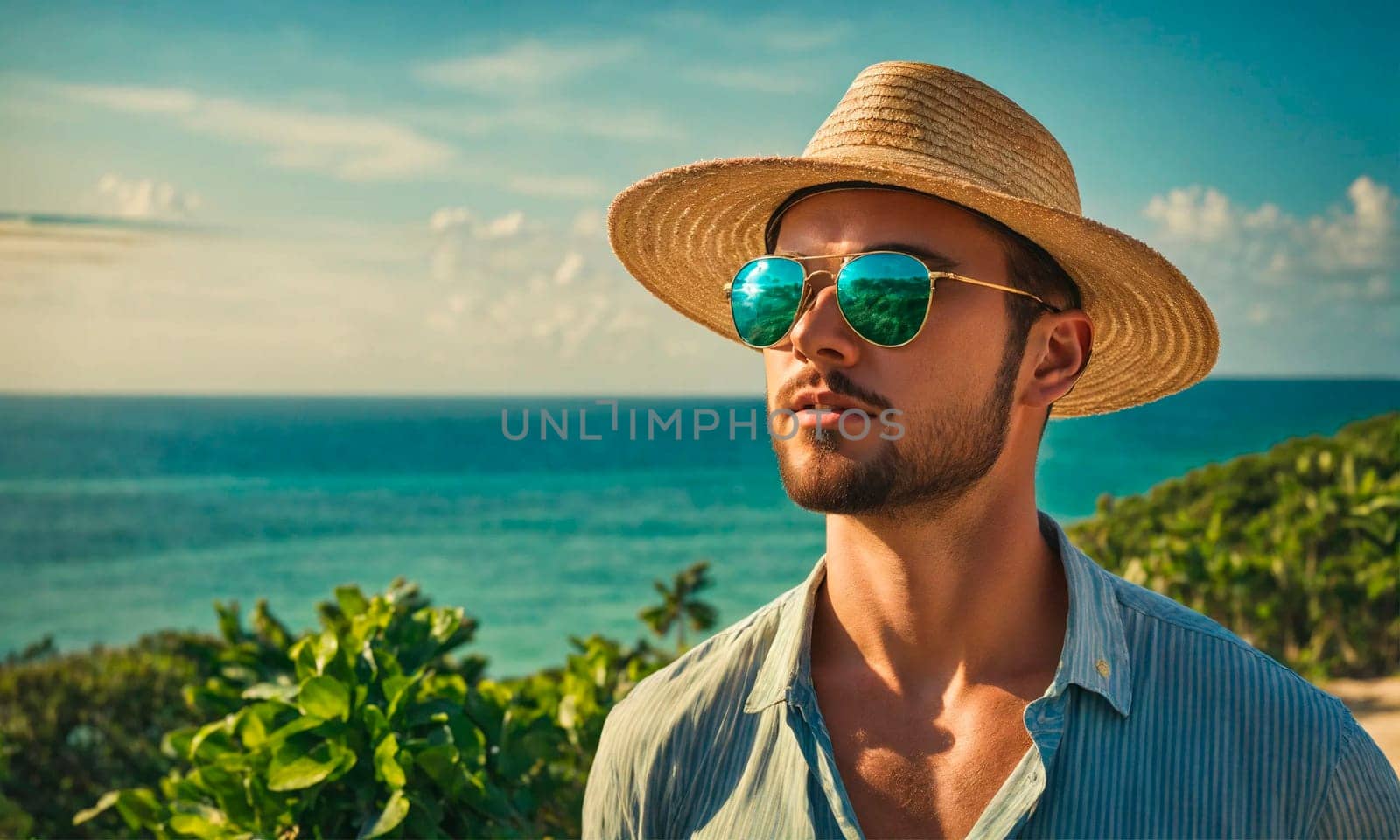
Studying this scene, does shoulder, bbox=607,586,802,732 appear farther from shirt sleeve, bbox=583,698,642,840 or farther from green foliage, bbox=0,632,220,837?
green foliage, bbox=0,632,220,837

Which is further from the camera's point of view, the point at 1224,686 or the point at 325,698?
the point at 325,698

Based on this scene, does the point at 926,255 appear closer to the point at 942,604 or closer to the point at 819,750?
the point at 942,604

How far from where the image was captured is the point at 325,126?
242ft

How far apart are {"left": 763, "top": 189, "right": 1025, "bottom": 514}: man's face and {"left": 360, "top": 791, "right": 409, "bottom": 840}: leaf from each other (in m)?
1.23

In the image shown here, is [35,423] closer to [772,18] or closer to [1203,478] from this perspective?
[772,18]

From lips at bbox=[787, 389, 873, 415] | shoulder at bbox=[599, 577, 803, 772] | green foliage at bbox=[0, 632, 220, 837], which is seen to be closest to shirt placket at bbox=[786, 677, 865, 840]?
shoulder at bbox=[599, 577, 803, 772]

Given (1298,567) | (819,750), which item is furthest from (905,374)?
(1298,567)

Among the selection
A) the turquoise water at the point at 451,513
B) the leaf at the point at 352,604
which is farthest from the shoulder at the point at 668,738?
the turquoise water at the point at 451,513

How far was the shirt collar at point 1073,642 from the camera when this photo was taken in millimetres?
2104

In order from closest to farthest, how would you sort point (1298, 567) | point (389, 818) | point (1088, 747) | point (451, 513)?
point (1088, 747), point (389, 818), point (1298, 567), point (451, 513)

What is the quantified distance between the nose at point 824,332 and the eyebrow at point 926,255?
0.11 m

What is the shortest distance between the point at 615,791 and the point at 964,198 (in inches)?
52.8

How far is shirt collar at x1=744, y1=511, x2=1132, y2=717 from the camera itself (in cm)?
210

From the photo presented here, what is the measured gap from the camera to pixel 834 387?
230 centimetres
